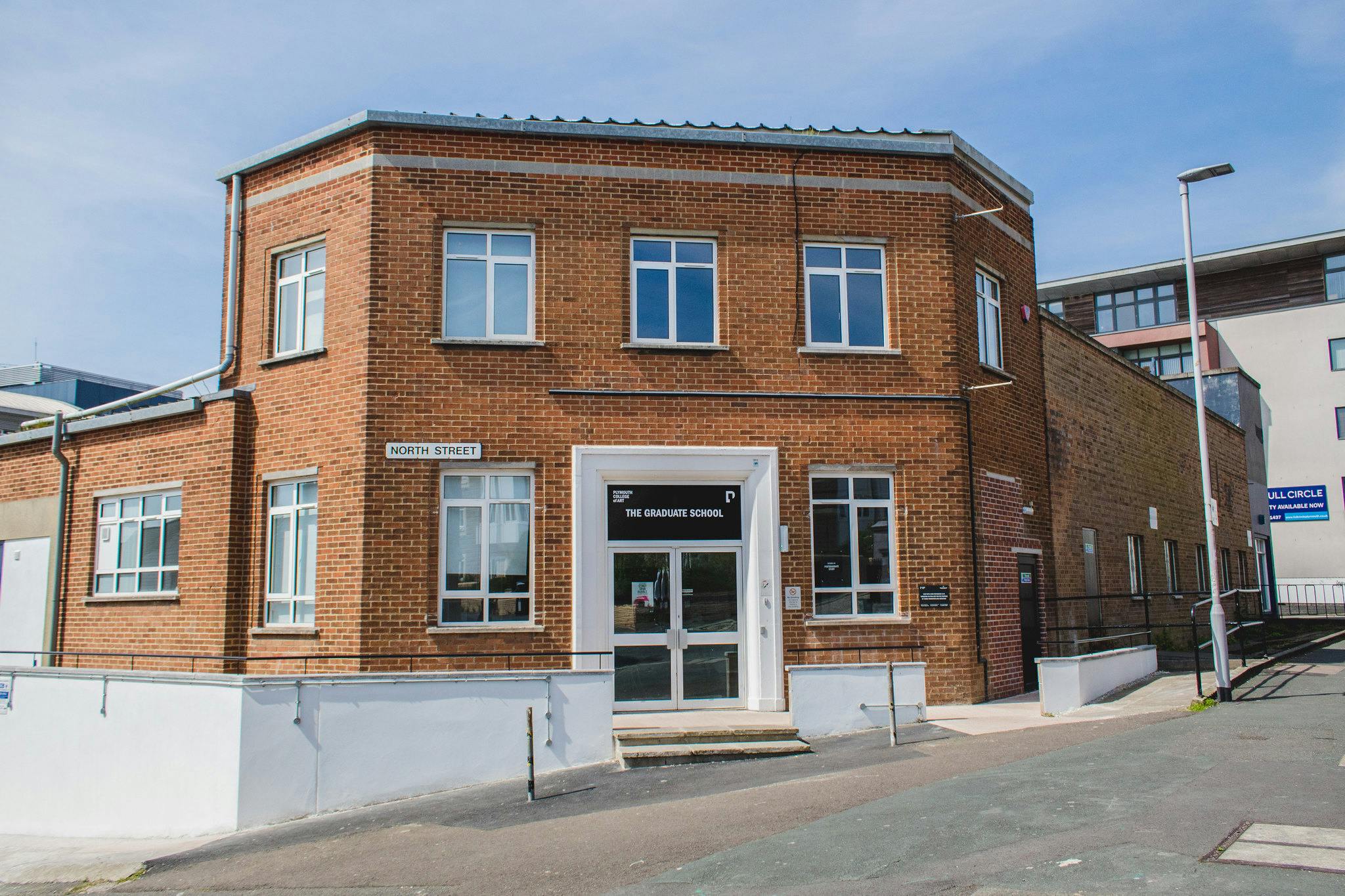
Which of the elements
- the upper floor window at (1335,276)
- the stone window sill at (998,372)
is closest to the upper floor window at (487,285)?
the stone window sill at (998,372)

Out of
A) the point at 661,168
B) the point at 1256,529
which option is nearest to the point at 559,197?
the point at 661,168

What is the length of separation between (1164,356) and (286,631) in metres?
40.5

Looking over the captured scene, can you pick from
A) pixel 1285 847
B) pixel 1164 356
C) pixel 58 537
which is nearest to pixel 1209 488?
pixel 1285 847

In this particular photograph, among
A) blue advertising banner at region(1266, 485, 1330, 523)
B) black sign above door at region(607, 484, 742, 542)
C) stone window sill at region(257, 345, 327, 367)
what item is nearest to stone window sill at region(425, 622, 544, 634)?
black sign above door at region(607, 484, 742, 542)

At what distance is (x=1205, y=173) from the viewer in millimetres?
14500

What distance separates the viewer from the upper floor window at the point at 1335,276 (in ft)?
151

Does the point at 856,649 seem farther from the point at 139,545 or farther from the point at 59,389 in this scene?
the point at 59,389

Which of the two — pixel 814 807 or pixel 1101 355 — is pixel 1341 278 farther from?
pixel 814 807

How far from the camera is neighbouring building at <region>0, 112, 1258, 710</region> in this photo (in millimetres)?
14242

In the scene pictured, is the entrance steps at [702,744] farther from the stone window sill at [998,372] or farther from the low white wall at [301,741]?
the stone window sill at [998,372]

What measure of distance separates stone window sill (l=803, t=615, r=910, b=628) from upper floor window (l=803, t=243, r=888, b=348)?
Answer: 3.69m

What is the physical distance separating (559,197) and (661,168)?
1458 millimetres

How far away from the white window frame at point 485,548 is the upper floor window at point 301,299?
115 inches

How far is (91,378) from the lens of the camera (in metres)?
47.7
